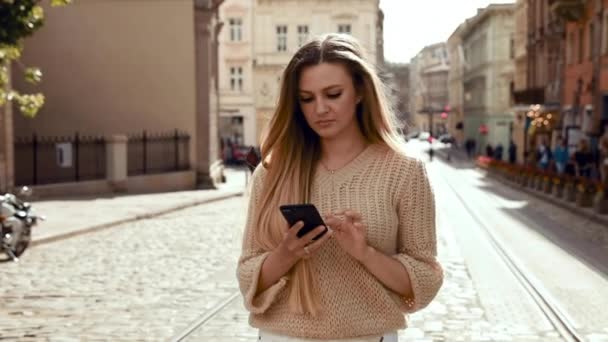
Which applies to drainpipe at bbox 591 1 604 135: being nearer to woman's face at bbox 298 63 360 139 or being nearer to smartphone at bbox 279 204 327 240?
woman's face at bbox 298 63 360 139

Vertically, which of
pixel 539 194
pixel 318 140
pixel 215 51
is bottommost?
pixel 539 194

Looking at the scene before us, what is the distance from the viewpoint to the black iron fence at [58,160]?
25.1 meters

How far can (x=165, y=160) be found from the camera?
30.8m

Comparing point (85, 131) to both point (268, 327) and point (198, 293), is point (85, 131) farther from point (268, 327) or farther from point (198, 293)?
point (268, 327)

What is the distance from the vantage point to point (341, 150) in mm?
2879

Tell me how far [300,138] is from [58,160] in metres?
24.1

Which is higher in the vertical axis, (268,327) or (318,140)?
(318,140)

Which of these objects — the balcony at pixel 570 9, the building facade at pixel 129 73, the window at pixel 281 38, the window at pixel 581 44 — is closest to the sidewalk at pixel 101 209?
the building facade at pixel 129 73

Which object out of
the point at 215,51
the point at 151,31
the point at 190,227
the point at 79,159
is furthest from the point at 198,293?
the point at 215,51

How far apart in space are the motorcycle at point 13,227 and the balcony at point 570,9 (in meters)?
29.6

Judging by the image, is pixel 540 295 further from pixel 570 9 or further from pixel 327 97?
pixel 570 9

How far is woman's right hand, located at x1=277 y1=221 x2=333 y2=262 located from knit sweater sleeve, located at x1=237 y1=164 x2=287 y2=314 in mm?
134

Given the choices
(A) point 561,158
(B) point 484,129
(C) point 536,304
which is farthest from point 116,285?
(B) point 484,129

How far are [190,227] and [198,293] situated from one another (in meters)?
8.08
